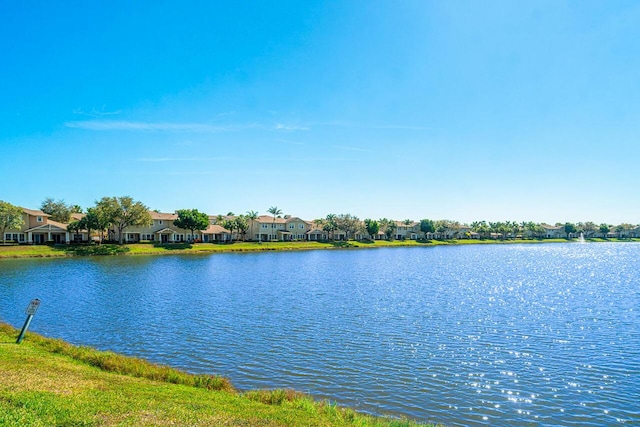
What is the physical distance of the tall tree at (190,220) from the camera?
3765 inches

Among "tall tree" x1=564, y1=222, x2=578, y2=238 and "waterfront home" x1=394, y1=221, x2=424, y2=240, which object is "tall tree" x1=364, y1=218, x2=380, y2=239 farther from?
"tall tree" x1=564, y1=222, x2=578, y2=238

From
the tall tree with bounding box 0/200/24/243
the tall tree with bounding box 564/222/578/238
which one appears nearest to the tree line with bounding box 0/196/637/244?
the tall tree with bounding box 0/200/24/243

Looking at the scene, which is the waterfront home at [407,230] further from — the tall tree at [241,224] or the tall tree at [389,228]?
the tall tree at [241,224]

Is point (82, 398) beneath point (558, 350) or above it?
above

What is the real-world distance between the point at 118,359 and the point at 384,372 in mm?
9767

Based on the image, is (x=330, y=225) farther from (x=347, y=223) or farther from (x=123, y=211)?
(x=123, y=211)

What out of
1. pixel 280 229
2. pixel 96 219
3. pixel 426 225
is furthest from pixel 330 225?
pixel 96 219

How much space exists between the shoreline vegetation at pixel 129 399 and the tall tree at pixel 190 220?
8367cm

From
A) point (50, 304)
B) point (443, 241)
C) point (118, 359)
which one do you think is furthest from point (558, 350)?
point (443, 241)

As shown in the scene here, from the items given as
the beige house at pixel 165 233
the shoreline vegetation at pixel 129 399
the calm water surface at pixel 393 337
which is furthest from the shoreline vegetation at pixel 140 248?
the shoreline vegetation at pixel 129 399

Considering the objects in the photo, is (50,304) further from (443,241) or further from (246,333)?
(443,241)

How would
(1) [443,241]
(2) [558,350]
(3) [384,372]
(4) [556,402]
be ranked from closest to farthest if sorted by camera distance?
(4) [556,402]
(3) [384,372]
(2) [558,350]
(1) [443,241]

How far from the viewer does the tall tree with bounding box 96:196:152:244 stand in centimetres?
8131

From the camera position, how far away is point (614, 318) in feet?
80.9
